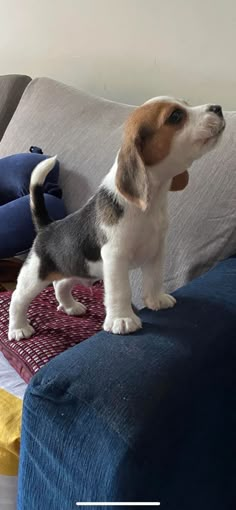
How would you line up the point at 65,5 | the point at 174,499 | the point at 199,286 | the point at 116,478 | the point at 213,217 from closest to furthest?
1. the point at 116,478
2. the point at 174,499
3. the point at 199,286
4. the point at 213,217
5. the point at 65,5

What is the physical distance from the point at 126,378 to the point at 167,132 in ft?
1.28

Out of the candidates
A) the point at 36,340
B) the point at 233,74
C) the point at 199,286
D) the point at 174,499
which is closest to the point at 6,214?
the point at 36,340

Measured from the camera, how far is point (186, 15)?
1624 mm

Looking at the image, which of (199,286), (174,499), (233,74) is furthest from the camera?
(233,74)

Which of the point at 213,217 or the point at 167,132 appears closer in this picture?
the point at 167,132

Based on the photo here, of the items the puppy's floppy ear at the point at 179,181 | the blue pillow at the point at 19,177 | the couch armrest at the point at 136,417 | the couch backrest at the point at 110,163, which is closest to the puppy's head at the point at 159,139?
the puppy's floppy ear at the point at 179,181

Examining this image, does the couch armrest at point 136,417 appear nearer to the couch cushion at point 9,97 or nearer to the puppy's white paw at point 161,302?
the puppy's white paw at point 161,302

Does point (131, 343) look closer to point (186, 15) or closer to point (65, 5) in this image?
point (186, 15)

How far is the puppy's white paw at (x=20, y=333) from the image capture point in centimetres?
115

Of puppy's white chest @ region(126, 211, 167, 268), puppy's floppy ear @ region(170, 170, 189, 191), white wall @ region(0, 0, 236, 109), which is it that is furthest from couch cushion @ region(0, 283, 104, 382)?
white wall @ region(0, 0, 236, 109)

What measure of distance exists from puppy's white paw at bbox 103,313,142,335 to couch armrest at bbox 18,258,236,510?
2 centimetres

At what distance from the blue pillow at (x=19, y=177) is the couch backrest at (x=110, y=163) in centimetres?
5

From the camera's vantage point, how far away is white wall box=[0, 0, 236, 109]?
5.23 feet

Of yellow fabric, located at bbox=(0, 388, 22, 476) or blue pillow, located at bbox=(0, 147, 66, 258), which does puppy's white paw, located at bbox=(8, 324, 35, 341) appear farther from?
blue pillow, located at bbox=(0, 147, 66, 258)
